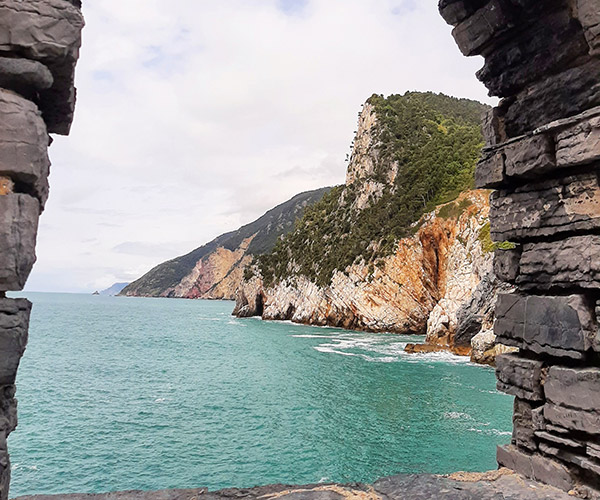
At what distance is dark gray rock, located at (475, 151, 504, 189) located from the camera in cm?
545

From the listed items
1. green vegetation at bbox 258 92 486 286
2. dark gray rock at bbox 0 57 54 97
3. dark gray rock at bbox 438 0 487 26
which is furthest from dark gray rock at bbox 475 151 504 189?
green vegetation at bbox 258 92 486 286

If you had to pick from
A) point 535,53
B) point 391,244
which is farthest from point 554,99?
point 391,244

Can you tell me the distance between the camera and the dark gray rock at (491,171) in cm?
545

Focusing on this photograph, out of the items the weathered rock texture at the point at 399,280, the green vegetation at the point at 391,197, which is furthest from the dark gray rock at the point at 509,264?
the green vegetation at the point at 391,197

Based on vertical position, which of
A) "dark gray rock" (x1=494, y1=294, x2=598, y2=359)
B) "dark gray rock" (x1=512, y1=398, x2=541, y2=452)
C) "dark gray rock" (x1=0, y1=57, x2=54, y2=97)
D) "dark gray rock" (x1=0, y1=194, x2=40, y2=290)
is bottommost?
"dark gray rock" (x1=512, y1=398, x2=541, y2=452)

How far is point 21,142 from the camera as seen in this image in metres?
3.70

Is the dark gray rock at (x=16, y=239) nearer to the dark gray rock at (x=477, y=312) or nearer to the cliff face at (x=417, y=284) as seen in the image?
the dark gray rock at (x=477, y=312)

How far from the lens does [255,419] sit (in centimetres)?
1814

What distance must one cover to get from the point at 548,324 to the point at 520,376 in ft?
2.52

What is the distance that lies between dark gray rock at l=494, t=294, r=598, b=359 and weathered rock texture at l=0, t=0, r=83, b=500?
17.9ft

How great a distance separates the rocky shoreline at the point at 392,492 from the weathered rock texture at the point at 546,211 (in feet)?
1.60

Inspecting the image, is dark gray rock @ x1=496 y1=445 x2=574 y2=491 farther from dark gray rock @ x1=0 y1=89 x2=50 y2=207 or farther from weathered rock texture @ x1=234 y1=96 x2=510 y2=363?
weathered rock texture @ x1=234 y1=96 x2=510 y2=363

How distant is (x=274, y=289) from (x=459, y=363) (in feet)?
176

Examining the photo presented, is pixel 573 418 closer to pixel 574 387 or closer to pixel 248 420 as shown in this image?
pixel 574 387
